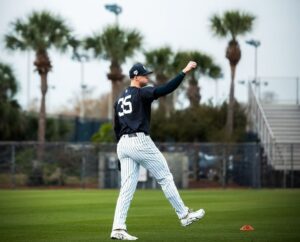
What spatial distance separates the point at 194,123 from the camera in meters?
51.6

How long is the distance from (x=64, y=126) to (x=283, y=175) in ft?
92.4

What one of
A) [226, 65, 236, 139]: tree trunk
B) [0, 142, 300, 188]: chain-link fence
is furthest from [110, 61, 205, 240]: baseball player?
[226, 65, 236, 139]: tree trunk

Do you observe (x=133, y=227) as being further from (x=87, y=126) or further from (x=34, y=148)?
(x=87, y=126)

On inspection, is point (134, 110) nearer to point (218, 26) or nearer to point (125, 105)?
point (125, 105)

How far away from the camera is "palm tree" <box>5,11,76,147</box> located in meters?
50.0

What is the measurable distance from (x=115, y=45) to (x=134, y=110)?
129 feet

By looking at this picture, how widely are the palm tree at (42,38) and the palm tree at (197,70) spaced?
904cm

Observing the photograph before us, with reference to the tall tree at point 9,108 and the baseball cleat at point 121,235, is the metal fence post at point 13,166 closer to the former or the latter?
the tall tree at point 9,108

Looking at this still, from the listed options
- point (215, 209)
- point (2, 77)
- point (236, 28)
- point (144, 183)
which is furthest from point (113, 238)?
point (2, 77)

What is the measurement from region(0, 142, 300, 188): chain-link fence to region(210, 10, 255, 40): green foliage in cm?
1132

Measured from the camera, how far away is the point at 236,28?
5044 cm

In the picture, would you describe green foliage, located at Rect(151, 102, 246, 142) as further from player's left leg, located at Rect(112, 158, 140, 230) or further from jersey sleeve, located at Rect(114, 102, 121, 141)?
player's left leg, located at Rect(112, 158, 140, 230)

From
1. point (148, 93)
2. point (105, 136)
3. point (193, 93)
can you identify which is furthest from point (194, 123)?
point (148, 93)

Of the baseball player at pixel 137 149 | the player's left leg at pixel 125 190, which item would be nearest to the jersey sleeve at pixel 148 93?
the baseball player at pixel 137 149
